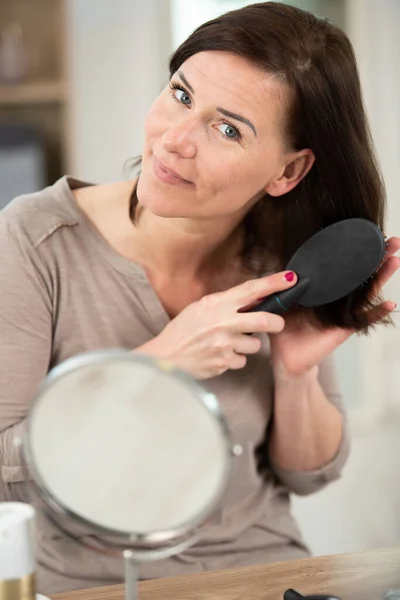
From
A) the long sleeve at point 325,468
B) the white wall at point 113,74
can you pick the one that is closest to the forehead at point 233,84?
the long sleeve at point 325,468

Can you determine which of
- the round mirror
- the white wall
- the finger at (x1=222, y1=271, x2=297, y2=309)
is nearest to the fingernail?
the finger at (x1=222, y1=271, x2=297, y2=309)

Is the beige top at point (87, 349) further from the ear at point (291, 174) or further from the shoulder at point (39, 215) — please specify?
the ear at point (291, 174)

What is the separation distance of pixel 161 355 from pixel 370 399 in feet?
4.44

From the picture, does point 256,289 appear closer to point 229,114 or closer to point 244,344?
point 244,344

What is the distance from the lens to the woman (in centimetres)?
89

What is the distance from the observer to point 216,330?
89 cm

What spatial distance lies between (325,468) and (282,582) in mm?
272

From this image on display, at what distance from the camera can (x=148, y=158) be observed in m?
0.91

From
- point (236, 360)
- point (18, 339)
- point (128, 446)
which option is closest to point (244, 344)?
point (236, 360)

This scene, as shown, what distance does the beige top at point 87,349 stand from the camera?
35.7 inches

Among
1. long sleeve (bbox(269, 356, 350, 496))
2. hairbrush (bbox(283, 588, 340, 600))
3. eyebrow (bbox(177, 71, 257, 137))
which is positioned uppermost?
eyebrow (bbox(177, 71, 257, 137))

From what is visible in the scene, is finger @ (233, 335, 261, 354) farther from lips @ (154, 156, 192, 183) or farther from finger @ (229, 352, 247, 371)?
lips @ (154, 156, 192, 183)

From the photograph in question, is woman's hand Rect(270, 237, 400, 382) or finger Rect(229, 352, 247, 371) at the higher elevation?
finger Rect(229, 352, 247, 371)

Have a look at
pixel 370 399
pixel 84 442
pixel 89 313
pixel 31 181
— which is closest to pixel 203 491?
pixel 84 442
